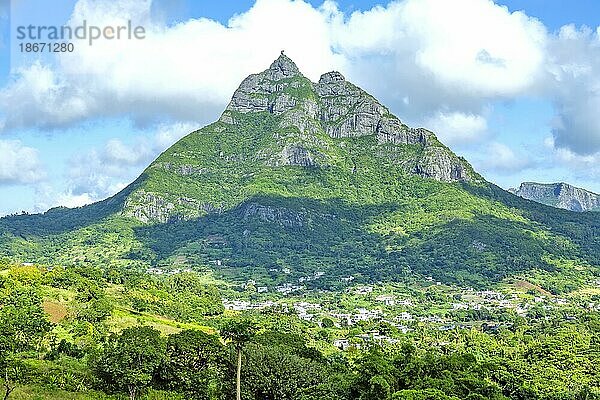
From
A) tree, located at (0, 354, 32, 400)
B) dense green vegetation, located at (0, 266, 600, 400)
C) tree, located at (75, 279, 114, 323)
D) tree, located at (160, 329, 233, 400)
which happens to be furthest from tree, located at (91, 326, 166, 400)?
tree, located at (75, 279, 114, 323)

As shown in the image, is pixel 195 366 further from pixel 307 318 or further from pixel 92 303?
pixel 307 318

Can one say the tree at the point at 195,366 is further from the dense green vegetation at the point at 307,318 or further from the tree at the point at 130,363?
the tree at the point at 130,363

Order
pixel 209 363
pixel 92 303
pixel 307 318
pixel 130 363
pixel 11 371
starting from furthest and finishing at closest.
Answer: pixel 307 318
pixel 92 303
pixel 209 363
pixel 130 363
pixel 11 371

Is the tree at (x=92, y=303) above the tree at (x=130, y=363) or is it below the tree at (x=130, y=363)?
above

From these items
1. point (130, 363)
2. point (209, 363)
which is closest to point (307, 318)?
point (209, 363)

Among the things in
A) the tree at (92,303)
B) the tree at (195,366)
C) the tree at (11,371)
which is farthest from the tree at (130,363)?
the tree at (92,303)

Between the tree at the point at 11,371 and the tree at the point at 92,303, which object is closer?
the tree at the point at 11,371
